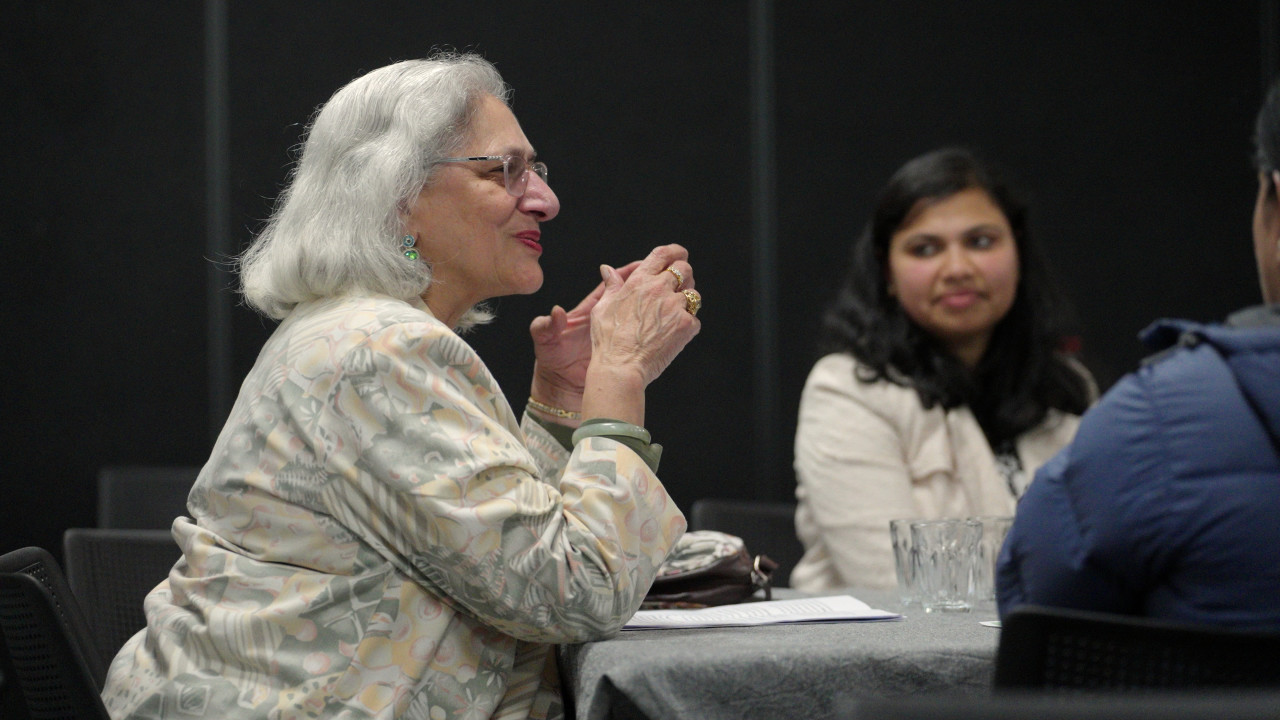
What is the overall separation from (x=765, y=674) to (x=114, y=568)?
1.36 metres

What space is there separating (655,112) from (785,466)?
1.15m

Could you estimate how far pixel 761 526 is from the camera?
3064 mm

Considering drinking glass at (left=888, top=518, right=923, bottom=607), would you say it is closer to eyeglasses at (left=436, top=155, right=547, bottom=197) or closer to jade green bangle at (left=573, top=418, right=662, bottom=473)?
jade green bangle at (left=573, top=418, right=662, bottom=473)

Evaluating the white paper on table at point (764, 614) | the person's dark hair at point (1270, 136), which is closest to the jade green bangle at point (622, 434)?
the white paper on table at point (764, 614)

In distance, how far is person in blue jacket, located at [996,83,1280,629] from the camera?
115cm

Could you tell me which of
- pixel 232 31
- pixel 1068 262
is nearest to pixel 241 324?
pixel 232 31

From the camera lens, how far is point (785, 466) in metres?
4.08

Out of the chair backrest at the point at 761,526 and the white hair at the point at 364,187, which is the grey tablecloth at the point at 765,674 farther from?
the chair backrest at the point at 761,526

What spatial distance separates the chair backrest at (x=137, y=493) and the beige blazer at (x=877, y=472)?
1.59 m

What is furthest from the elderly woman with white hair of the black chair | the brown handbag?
the brown handbag

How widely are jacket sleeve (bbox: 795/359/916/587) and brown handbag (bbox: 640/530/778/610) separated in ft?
2.87

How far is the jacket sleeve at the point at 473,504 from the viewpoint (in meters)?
1.54

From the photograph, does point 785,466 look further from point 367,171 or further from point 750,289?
point 367,171

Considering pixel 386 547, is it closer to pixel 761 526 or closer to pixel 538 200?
pixel 538 200
